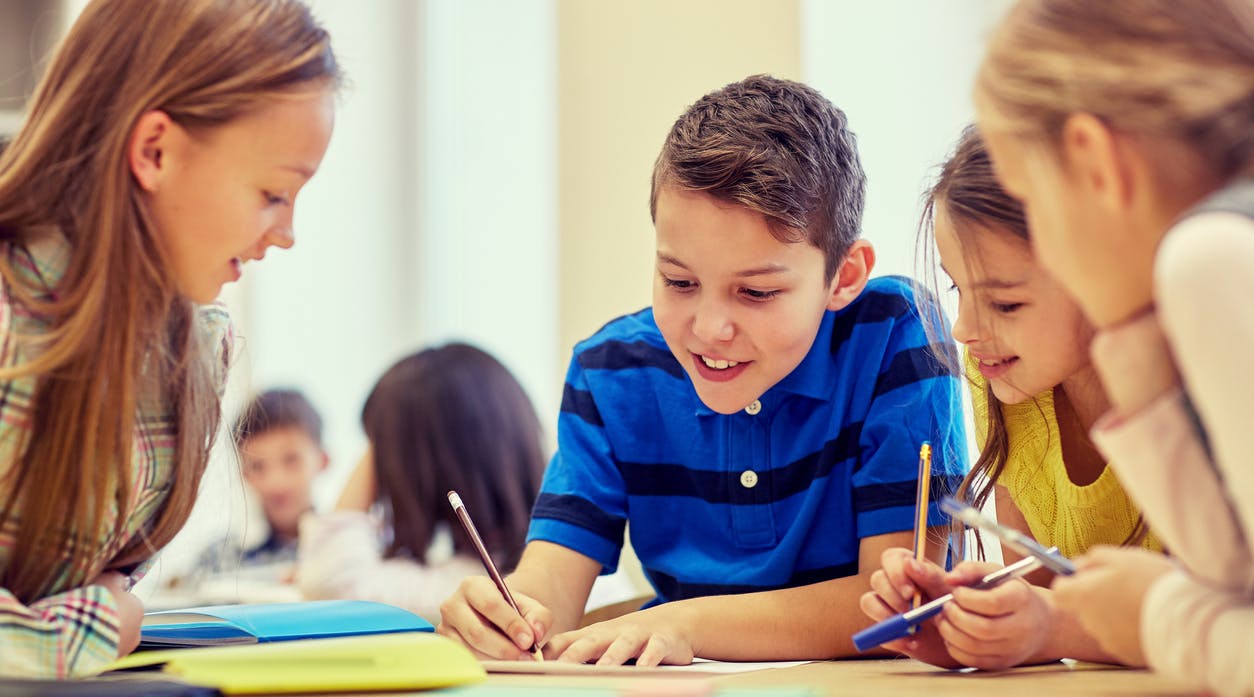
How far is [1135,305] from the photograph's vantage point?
679 mm

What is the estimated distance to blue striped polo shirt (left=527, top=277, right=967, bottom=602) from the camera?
1.19 meters

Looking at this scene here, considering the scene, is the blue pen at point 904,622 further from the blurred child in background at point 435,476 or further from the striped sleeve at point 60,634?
the blurred child in background at point 435,476

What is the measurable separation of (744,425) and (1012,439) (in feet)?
0.87

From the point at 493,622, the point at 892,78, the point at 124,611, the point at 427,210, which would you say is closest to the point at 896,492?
the point at 493,622

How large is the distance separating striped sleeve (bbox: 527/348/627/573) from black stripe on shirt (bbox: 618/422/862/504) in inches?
0.9

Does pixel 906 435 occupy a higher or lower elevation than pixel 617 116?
lower

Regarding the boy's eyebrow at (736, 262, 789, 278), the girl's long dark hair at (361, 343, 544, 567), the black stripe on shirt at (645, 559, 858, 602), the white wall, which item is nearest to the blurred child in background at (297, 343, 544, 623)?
the girl's long dark hair at (361, 343, 544, 567)

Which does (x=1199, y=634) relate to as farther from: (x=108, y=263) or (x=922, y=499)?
(x=108, y=263)

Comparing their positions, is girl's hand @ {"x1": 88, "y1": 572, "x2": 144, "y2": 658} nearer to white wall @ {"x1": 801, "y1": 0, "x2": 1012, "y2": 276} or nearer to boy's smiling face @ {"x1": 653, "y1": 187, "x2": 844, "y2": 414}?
boy's smiling face @ {"x1": 653, "y1": 187, "x2": 844, "y2": 414}

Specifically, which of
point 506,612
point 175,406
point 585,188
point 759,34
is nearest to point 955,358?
point 506,612

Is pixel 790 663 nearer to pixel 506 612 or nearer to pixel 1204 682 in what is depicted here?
pixel 506 612

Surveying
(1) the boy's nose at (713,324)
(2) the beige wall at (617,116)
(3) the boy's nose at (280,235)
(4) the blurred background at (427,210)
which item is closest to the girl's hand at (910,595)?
(1) the boy's nose at (713,324)

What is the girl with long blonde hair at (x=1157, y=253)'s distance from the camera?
24.3 inches

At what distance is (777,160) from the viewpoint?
1.15 meters
